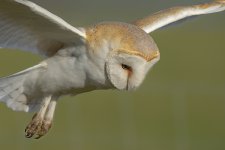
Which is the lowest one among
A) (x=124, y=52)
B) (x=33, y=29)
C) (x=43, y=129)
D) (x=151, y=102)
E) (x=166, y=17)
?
(x=43, y=129)

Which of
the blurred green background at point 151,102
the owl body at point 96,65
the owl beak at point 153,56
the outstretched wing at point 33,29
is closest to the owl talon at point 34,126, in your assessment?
the owl body at point 96,65

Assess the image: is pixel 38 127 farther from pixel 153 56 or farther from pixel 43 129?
pixel 153 56

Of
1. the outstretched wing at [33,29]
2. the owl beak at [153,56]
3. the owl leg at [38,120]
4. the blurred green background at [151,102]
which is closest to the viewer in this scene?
the owl beak at [153,56]

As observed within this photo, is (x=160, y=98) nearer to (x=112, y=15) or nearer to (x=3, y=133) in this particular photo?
(x=112, y=15)

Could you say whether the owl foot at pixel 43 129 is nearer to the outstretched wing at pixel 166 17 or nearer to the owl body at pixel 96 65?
the owl body at pixel 96 65

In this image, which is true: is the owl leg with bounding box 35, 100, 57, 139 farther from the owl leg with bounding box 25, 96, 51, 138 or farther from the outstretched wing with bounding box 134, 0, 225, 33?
the outstretched wing with bounding box 134, 0, 225, 33

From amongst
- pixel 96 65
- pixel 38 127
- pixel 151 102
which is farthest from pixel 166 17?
pixel 151 102
